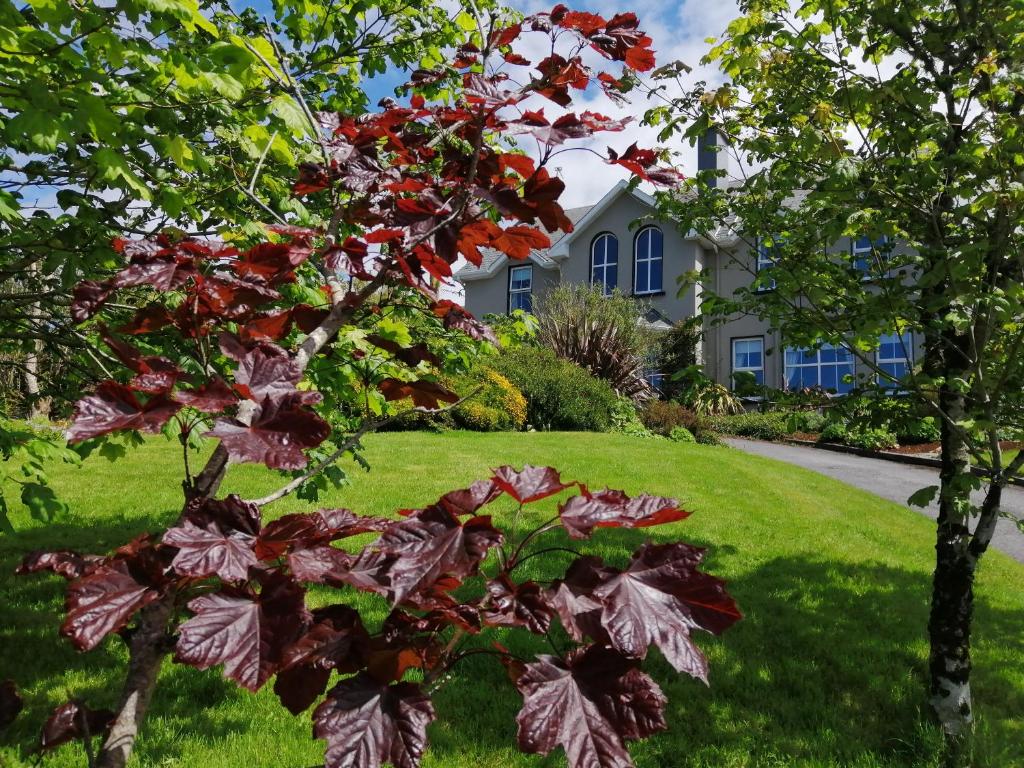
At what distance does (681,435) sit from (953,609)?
1287 cm

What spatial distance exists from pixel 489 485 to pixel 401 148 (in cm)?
98

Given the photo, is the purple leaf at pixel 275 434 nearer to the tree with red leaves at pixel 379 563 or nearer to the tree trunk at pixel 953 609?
the tree with red leaves at pixel 379 563

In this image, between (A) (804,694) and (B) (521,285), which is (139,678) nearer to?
(A) (804,694)

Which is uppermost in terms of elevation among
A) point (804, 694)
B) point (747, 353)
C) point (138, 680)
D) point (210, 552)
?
point (747, 353)

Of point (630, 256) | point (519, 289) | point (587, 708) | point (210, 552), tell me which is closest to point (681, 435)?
point (630, 256)

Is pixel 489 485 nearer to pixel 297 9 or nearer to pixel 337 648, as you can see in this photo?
pixel 337 648

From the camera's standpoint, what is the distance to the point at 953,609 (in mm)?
3365

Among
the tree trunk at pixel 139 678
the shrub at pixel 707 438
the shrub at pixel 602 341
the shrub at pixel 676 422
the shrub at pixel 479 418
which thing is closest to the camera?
the tree trunk at pixel 139 678

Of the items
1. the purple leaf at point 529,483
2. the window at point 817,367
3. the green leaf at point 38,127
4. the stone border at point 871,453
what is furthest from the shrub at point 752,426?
the purple leaf at point 529,483

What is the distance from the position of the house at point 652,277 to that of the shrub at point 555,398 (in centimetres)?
668

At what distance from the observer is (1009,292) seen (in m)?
2.71

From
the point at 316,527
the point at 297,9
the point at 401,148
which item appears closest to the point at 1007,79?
the point at 401,148

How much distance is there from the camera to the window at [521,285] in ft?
89.4

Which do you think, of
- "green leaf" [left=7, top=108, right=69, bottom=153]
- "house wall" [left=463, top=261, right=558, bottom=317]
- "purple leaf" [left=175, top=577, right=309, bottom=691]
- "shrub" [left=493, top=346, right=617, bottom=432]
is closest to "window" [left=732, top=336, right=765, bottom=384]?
"house wall" [left=463, top=261, right=558, bottom=317]
